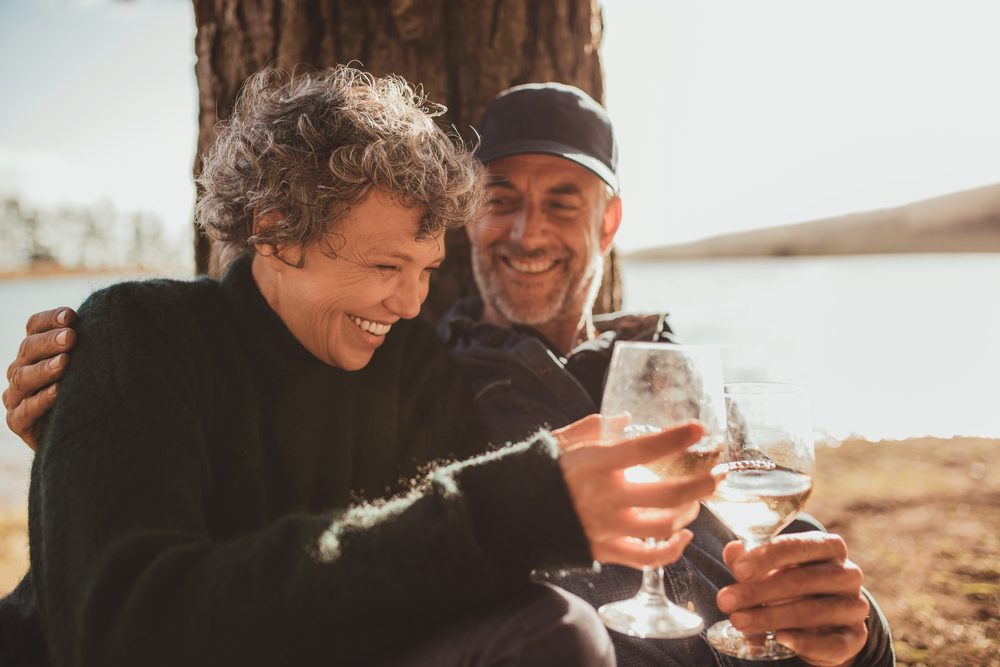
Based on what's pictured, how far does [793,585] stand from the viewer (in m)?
1.71

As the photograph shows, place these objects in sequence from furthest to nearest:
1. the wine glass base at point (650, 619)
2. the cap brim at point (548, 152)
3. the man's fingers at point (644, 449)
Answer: the cap brim at point (548, 152) → the wine glass base at point (650, 619) → the man's fingers at point (644, 449)

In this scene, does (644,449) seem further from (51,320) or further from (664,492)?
(51,320)

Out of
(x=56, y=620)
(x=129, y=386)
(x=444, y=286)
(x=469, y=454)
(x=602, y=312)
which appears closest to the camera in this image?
(x=56, y=620)

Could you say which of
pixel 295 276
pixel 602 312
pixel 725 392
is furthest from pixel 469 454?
Result: pixel 602 312

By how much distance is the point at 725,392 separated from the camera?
5.34ft

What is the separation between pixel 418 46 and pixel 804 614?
259 centimetres

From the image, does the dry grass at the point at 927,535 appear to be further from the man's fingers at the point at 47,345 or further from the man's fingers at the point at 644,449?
the man's fingers at the point at 47,345

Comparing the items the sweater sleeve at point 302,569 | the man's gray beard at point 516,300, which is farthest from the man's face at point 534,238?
the sweater sleeve at point 302,569

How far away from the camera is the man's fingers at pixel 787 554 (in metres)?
1.70

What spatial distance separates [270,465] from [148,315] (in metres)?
0.53

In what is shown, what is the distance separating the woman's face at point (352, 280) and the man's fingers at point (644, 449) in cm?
113

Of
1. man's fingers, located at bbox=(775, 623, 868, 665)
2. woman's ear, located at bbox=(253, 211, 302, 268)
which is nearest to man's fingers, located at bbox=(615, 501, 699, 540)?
man's fingers, located at bbox=(775, 623, 868, 665)

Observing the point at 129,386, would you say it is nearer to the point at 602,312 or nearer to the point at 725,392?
the point at 725,392

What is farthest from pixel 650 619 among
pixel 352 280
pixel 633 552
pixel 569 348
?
pixel 569 348
